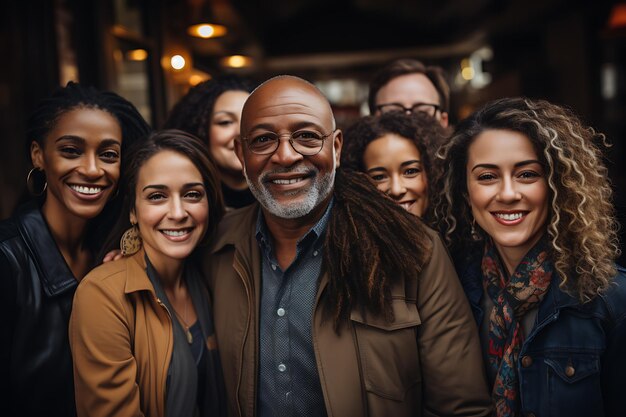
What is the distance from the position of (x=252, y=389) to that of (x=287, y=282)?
1.49 feet

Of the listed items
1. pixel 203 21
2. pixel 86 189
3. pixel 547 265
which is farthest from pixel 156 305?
pixel 203 21

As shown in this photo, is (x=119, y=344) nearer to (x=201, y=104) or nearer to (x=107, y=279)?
(x=107, y=279)

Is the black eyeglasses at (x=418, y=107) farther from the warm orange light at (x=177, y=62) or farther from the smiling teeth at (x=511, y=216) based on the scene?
the warm orange light at (x=177, y=62)

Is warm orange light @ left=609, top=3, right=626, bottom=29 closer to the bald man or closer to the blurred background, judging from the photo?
the blurred background

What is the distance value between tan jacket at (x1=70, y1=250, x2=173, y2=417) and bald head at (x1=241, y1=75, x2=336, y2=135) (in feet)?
2.72

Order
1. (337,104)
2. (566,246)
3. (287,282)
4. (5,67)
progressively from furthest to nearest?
(337,104), (5,67), (287,282), (566,246)

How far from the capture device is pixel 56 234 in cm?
248

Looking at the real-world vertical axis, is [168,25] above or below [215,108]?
above

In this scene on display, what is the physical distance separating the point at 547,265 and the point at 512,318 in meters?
0.26

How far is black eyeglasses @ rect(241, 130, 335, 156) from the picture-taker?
2.24 m

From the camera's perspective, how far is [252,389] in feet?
7.04

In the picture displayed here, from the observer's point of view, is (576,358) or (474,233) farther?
(474,233)

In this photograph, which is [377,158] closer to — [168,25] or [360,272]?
[360,272]

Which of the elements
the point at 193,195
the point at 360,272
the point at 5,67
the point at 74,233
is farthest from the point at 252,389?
the point at 5,67
